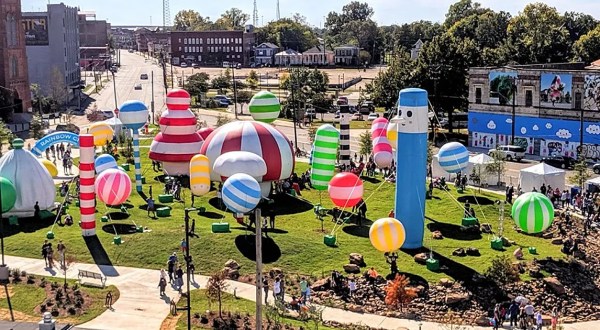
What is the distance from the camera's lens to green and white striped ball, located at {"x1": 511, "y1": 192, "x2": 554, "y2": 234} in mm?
41344

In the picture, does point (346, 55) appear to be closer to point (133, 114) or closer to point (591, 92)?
point (591, 92)

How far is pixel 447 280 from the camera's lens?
3575cm

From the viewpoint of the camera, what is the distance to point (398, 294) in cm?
3281

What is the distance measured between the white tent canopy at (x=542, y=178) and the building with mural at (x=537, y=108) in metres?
15.8

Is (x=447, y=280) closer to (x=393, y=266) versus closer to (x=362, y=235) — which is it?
(x=393, y=266)

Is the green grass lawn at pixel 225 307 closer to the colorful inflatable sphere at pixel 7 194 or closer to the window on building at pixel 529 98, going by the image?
the colorful inflatable sphere at pixel 7 194

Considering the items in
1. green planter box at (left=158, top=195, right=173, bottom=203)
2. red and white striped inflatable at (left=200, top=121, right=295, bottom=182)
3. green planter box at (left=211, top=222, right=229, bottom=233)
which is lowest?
green planter box at (left=211, top=222, right=229, bottom=233)

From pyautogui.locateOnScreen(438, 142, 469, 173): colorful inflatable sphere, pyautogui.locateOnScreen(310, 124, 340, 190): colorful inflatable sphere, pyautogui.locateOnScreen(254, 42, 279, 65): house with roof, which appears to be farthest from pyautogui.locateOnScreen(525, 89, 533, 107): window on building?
pyautogui.locateOnScreen(254, 42, 279, 65): house with roof

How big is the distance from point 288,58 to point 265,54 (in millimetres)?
10050

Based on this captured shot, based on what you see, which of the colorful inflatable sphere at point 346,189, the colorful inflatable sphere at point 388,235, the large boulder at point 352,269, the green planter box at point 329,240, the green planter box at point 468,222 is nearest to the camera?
the large boulder at point 352,269

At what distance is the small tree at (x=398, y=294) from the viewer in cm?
3284

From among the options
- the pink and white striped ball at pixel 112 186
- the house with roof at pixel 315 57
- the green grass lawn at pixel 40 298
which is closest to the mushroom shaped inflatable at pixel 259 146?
the pink and white striped ball at pixel 112 186

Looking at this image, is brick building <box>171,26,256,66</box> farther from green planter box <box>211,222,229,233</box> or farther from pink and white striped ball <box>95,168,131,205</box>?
green planter box <box>211,222,229,233</box>

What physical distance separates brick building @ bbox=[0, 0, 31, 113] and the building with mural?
55.2 m
